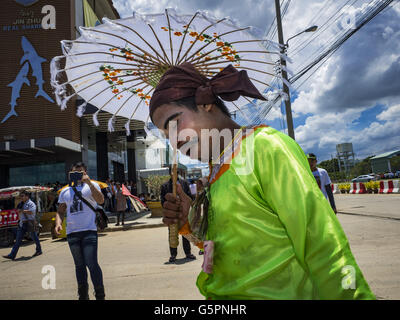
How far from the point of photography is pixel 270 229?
0.95 meters

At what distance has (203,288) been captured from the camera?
44.5 inches

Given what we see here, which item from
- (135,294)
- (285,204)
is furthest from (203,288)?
(135,294)

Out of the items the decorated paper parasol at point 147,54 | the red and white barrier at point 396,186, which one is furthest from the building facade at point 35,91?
the red and white barrier at point 396,186

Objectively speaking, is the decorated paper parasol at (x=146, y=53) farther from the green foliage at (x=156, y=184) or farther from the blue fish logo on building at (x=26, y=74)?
the green foliage at (x=156, y=184)

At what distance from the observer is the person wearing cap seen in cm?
83

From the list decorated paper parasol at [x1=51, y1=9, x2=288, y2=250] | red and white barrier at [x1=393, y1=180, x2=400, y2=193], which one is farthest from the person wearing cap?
red and white barrier at [x1=393, y1=180, x2=400, y2=193]

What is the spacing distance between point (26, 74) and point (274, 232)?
63.3 feet

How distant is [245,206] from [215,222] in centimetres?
14

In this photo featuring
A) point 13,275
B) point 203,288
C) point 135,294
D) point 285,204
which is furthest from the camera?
point 13,275

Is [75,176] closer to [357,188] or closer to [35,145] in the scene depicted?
[35,145]

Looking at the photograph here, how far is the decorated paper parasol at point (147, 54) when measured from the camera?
2201mm

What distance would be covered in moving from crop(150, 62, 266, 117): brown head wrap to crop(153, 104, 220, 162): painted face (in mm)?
45

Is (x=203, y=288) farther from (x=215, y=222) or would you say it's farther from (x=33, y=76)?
(x=33, y=76)

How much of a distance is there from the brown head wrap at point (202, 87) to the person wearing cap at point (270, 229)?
29 millimetres
